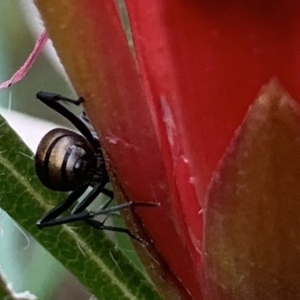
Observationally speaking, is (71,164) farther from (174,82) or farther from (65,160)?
(174,82)

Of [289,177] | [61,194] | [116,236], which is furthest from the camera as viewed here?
[116,236]

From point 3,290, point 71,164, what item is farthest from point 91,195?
point 3,290

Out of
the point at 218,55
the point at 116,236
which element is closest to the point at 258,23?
the point at 218,55

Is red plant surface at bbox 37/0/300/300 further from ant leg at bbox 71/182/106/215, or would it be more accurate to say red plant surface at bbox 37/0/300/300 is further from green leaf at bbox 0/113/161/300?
ant leg at bbox 71/182/106/215

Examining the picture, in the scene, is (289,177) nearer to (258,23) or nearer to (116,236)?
(258,23)

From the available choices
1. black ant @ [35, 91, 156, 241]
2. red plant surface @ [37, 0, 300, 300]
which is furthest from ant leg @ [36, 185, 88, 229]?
red plant surface @ [37, 0, 300, 300]

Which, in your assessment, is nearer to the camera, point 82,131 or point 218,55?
point 218,55
